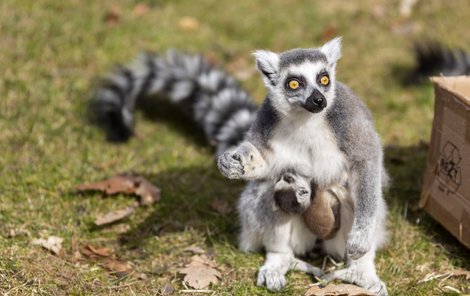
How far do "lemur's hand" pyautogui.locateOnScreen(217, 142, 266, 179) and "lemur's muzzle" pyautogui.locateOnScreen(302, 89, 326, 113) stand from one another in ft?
→ 1.46

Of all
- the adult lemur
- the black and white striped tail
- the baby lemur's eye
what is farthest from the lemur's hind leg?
the black and white striped tail

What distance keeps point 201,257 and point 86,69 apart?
2.99m

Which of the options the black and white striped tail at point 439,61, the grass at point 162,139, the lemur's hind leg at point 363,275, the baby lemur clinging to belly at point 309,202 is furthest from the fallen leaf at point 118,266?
the black and white striped tail at point 439,61

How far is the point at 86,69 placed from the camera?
245 inches

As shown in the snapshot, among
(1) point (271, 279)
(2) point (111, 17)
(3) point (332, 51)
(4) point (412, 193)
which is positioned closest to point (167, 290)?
(1) point (271, 279)

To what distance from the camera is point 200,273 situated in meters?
3.70

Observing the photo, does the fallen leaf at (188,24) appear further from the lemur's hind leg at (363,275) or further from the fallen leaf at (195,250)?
the lemur's hind leg at (363,275)

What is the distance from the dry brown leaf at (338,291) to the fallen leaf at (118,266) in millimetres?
1094

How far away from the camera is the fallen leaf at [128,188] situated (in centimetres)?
454

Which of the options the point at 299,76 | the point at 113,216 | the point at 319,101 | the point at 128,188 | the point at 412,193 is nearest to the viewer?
the point at 319,101

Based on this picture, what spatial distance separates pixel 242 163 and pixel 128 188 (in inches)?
55.0

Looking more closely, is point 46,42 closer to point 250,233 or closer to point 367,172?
point 250,233

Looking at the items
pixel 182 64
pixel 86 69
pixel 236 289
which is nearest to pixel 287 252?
pixel 236 289

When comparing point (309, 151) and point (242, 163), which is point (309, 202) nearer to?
point (309, 151)
